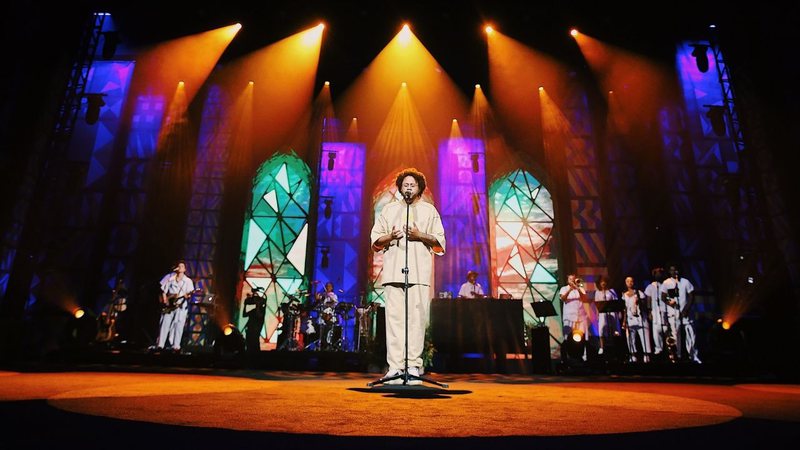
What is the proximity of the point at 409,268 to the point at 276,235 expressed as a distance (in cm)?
997

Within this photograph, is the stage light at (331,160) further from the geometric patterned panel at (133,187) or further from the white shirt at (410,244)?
the white shirt at (410,244)

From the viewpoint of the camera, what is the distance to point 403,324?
123 inches

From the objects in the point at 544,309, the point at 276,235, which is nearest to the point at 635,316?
the point at 544,309

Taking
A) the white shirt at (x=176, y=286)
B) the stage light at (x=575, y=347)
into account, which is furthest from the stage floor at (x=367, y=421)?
the white shirt at (x=176, y=286)

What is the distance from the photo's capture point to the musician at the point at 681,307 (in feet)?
23.5

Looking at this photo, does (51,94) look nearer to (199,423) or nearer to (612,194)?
(199,423)

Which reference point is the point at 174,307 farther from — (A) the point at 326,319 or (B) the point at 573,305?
(B) the point at 573,305

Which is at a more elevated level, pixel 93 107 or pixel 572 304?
pixel 93 107

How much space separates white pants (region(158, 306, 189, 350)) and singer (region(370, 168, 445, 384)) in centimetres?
591

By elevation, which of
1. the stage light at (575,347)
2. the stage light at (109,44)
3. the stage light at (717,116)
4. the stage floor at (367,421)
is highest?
the stage light at (109,44)

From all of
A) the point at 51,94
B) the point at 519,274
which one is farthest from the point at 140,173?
the point at 519,274

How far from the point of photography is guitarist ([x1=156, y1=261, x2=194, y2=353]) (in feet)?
24.4

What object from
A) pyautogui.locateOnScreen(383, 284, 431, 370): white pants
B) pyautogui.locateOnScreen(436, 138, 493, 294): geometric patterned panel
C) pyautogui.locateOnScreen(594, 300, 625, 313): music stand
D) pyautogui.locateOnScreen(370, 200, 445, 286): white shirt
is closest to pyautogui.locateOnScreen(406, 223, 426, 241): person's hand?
pyautogui.locateOnScreen(370, 200, 445, 286): white shirt

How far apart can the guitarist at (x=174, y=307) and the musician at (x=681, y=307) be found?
8722mm
